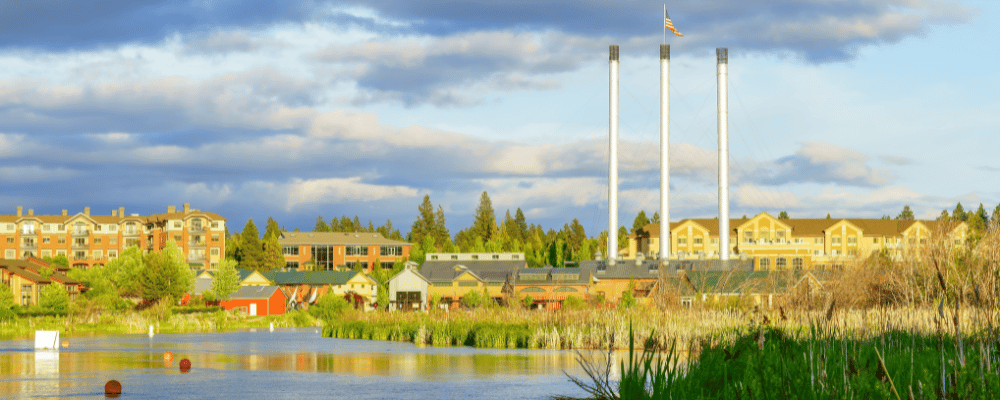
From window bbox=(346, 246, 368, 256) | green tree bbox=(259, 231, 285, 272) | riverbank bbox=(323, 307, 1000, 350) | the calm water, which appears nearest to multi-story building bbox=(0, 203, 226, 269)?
green tree bbox=(259, 231, 285, 272)

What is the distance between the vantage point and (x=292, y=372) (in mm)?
34031

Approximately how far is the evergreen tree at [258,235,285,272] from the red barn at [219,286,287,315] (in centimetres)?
4077

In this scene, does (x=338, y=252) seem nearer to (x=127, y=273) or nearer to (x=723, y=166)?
(x=127, y=273)

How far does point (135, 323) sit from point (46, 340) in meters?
29.8

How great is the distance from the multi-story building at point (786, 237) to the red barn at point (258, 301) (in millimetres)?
48091

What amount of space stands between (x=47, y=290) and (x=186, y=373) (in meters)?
57.7

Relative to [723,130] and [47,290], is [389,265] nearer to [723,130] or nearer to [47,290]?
[723,130]

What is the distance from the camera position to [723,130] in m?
115

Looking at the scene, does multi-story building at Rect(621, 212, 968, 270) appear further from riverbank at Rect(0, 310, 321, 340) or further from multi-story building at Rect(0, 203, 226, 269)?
multi-story building at Rect(0, 203, 226, 269)

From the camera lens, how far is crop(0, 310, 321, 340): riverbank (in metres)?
69.2

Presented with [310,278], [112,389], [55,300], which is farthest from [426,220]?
[112,389]

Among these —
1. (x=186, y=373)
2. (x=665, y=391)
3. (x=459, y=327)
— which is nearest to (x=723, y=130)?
(x=459, y=327)

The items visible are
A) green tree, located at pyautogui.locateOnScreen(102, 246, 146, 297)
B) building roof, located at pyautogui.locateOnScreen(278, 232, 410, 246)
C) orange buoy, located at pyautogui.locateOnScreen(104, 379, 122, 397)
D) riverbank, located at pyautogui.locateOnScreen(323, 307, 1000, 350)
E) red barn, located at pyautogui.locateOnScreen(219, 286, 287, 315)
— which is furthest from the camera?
building roof, located at pyautogui.locateOnScreen(278, 232, 410, 246)

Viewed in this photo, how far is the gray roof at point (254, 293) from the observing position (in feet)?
368
